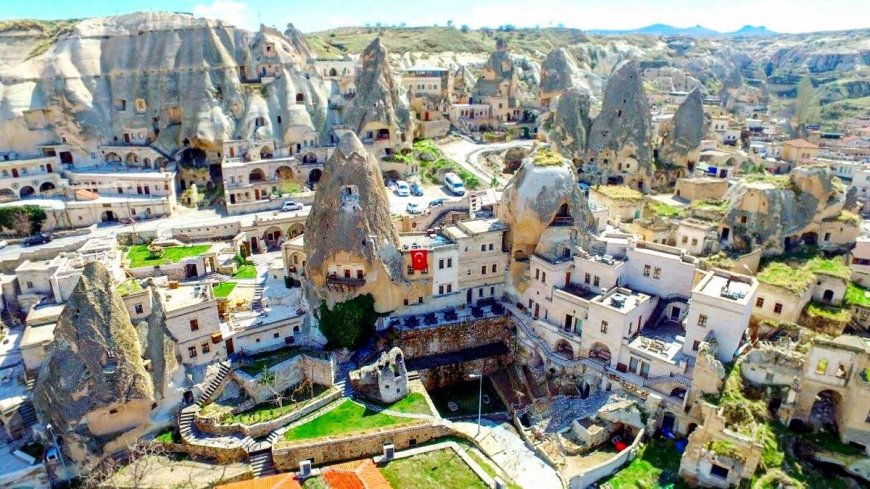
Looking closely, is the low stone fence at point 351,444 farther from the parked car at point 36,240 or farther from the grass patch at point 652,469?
the parked car at point 36,240

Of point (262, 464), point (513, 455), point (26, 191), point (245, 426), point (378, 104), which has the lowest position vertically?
point (513, 455)

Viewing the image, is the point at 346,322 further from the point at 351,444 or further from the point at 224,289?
the point at 224,289

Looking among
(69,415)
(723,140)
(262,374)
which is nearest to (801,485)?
(262,374)

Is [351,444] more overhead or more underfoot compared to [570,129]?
more underfoot

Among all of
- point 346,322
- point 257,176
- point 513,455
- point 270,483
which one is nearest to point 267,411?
point 270,483

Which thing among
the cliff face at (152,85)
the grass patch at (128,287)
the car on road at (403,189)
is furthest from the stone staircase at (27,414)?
the cliff face at (152,85)

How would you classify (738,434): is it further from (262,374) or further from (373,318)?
(262,374)
